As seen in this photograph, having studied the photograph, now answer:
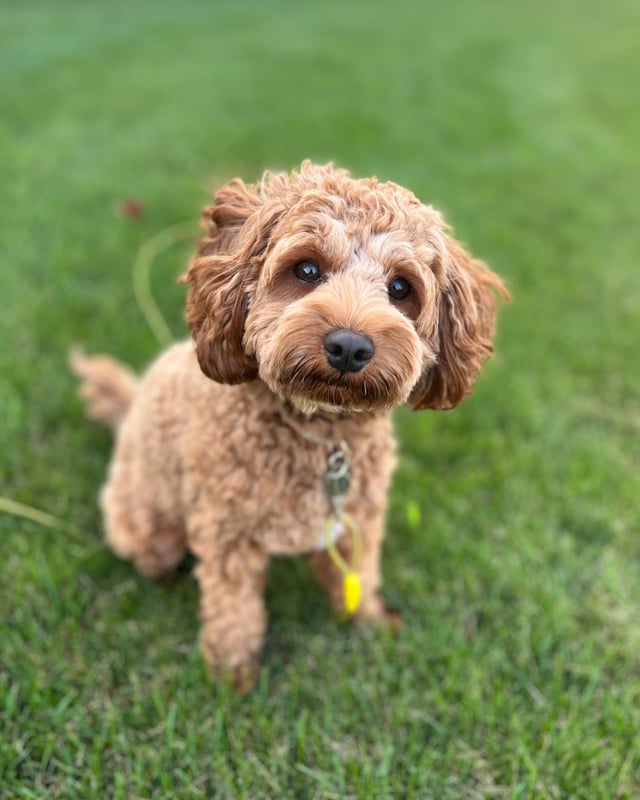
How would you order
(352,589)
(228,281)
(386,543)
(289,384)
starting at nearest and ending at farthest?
(289,384), (228,281), (352,589), (386,543)

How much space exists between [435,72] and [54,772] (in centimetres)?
1148

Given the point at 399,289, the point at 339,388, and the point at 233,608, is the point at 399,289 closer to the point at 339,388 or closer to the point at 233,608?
the point at 339,388

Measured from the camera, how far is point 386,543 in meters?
3.16

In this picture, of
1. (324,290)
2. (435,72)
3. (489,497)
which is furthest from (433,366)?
(435,72)

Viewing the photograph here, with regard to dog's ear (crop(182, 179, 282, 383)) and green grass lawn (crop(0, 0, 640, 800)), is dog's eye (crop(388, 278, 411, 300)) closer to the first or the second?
dog's ear (crop(182, 179, 282, 383))

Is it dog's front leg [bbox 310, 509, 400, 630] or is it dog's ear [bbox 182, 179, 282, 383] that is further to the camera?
dog's front leg [bbox 310, 509, 400, 630]

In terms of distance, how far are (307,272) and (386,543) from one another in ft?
5.41

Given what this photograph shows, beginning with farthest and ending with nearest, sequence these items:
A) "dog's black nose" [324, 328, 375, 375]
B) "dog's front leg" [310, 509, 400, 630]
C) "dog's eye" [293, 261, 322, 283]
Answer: "dog's front leg" [310, 509, 400, 630] → "dog's eye" [293, 261, 322, 283] → "dog's black nose" [324, 328, 375, 375]

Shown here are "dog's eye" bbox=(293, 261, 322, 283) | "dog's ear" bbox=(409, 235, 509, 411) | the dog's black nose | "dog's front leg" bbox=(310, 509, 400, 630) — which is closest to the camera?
the dog's black nose

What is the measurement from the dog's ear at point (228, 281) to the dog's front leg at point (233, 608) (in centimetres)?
73

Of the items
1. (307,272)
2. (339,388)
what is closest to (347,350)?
(339,388)

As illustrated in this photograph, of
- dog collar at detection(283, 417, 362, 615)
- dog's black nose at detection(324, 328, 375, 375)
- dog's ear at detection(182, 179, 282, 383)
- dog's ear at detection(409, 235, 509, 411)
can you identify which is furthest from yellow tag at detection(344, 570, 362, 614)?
dog's black nose at detection(324, 328, 375, 375)

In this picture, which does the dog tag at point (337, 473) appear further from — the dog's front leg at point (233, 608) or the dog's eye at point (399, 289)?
the dog's eye at point (399, 289)

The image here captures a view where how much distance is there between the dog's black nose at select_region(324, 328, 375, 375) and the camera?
1.75m
